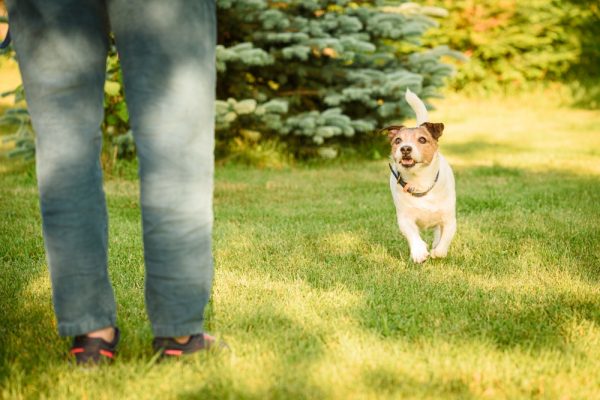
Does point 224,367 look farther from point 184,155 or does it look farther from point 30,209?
point 30,209

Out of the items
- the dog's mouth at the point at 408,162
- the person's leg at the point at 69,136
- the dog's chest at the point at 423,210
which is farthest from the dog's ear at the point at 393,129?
the person's leg at the point at 69,136

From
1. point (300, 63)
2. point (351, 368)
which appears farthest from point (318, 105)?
point (351, 368)

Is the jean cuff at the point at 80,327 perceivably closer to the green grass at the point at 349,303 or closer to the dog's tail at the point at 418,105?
the green grass at the point at 349,303

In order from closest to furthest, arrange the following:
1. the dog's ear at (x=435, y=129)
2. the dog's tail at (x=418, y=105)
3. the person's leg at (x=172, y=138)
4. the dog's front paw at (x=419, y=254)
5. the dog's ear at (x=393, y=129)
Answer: the person's leg at (x=172, y=138) → the dog's front paw at (x=419, y=254) → the dog's ear at (x=435, y=129) → the dog's ear at (x=393, y=129) → the dog's tail at (x=418, y=105)

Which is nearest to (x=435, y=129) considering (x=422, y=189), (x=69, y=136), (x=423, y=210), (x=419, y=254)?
(x=422, y=189)

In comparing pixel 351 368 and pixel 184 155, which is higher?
pixel 184 155

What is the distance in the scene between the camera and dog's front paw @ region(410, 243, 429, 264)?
3.79m

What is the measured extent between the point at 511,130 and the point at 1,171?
7.19 m

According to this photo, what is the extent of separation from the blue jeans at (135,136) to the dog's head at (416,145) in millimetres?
1984

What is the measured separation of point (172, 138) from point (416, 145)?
2170 millimetres

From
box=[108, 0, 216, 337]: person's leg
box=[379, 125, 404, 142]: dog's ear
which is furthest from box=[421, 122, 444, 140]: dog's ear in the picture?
box=[108, 0, 216, 337]: person's leg

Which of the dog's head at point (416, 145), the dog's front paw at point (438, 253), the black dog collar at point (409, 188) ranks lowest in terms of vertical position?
the dog's front paw at point (438, 253)

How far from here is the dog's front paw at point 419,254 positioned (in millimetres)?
3789

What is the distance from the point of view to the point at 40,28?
2.00 m
